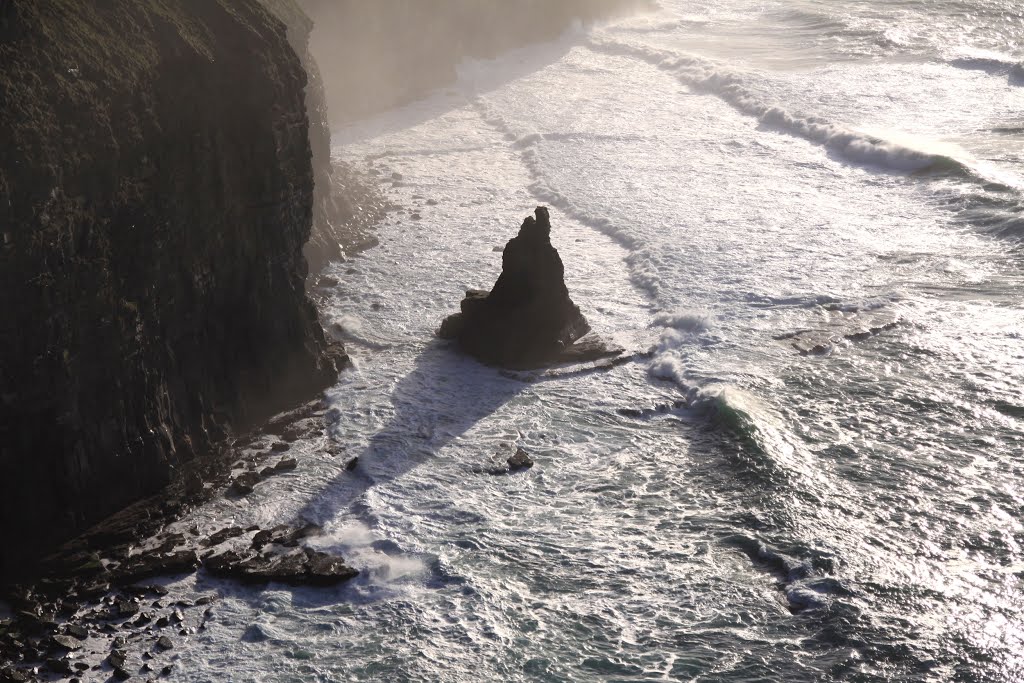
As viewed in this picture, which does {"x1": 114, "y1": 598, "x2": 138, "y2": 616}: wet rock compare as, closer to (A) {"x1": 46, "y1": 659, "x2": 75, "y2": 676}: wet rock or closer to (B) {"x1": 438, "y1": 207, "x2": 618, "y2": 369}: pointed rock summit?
(A) {"x1": 46, "y1": 659, "x2": 75, "y2": 676}: wet rock

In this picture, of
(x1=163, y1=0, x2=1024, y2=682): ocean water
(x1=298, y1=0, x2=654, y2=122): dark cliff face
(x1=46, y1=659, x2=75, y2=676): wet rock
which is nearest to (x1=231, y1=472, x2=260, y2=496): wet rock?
(x1=163, y1=0, x2=1024, y2=682): ocean water

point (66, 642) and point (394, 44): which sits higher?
point (394, 44)

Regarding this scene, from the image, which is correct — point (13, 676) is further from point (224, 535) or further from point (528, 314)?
point (528, 314)

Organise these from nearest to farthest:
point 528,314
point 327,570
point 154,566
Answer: point 154,566
point 327,570
point 528,314

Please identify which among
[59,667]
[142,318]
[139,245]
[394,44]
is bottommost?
[59,667]

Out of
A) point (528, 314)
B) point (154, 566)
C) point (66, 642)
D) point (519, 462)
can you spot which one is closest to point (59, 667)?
point (66, 642)

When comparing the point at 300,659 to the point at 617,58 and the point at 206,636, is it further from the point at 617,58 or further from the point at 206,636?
the point at 617,58
